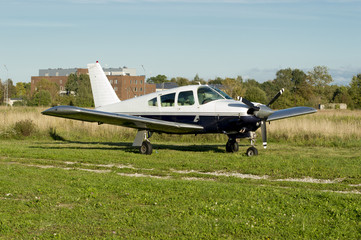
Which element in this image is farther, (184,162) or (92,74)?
(92,74)

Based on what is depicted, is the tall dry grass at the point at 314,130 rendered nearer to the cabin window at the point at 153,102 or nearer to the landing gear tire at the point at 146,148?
the cabin window at the point at 153,102

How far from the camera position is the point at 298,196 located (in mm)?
8359

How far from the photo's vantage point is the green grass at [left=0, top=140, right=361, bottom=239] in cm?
632

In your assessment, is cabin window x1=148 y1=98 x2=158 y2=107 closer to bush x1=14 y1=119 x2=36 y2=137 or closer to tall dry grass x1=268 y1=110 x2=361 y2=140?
tall dry grass x1=268 y1=110 x2=361 y2=140

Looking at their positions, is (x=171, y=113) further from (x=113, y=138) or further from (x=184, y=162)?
(x=113, y=138)

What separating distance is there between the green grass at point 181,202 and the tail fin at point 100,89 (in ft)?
21.3

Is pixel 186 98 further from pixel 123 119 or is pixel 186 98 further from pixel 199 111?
pixel 123 119

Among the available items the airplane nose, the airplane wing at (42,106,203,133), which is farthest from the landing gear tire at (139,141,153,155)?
the airplane nose

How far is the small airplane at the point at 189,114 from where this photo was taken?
51.9 feet

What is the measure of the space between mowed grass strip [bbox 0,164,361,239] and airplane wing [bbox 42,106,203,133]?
5368mm

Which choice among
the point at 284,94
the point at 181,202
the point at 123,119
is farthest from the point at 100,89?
the point at 284,94

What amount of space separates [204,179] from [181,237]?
525cm

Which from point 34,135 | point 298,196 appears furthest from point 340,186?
point 34,135

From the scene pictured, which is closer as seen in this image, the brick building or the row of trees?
the row of trees
